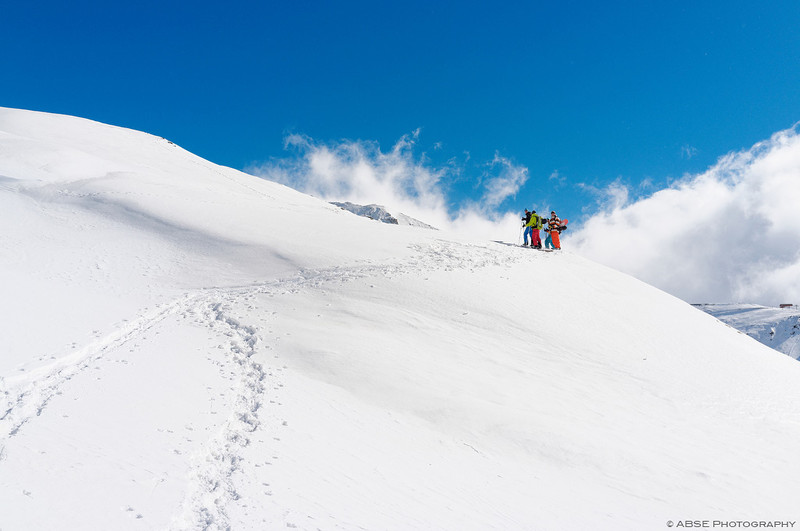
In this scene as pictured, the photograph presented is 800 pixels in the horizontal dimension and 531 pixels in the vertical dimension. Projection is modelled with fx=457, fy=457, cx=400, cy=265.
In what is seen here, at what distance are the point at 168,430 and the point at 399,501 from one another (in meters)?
3.94

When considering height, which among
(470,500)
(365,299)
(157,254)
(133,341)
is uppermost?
(157,254)

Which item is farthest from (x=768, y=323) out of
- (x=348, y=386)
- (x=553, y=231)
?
(x=348, y=386)

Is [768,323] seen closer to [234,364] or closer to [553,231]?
[553,231]

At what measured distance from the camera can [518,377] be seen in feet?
40.7

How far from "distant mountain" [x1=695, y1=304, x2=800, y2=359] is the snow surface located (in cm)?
11700

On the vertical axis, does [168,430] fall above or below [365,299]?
below

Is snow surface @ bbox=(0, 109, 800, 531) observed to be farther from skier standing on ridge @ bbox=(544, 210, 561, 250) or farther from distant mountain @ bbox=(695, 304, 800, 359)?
distant mountain @ bbox=(695, 304, 800, 359)

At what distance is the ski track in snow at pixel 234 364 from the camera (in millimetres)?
6098

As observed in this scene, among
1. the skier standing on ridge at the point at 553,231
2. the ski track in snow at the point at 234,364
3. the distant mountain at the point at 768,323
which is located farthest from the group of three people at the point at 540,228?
the distant mountain at the point at 768,323

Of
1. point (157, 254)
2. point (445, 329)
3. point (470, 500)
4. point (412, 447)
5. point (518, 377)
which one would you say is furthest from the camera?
point (157, 254)

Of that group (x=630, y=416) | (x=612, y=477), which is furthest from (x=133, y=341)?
(x=630, y=416)

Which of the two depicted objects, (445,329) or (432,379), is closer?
(432,379)

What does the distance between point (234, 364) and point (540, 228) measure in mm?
18728

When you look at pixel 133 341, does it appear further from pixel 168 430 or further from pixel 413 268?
pixel 413 268
